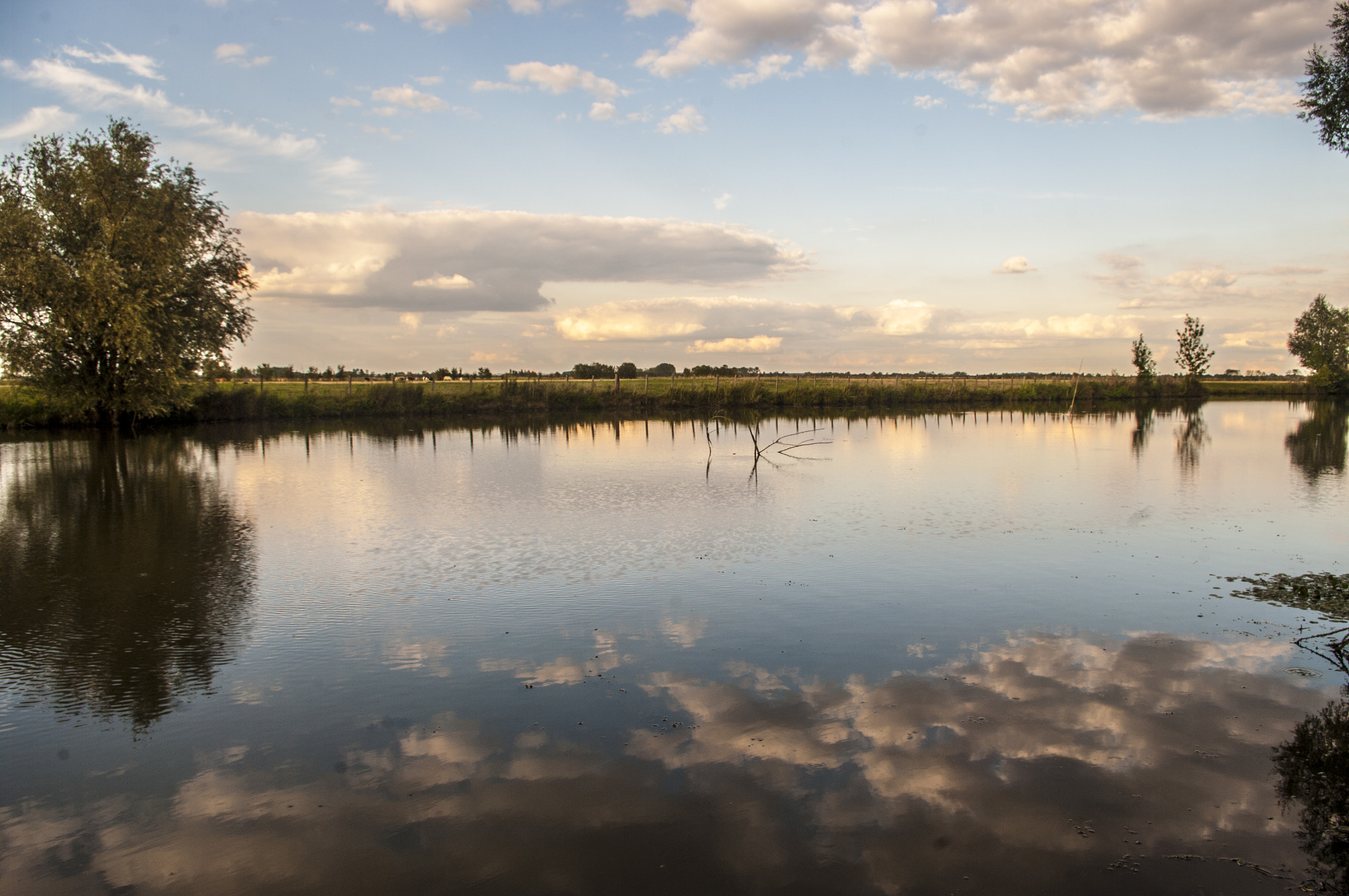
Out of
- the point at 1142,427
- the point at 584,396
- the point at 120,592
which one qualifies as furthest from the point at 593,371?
the point at 120,592

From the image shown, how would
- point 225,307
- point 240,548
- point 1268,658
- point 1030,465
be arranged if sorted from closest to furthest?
point 1268,658 < point 240,548 < point 1030,465 < point 225,307

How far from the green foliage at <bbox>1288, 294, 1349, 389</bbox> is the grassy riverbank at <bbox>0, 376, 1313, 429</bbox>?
3638 millimetres

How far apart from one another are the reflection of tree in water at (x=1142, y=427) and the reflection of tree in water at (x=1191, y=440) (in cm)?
113

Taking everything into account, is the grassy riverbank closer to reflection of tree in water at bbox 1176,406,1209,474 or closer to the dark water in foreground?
reflection of tree in water at bbox 1176,406,1209,474

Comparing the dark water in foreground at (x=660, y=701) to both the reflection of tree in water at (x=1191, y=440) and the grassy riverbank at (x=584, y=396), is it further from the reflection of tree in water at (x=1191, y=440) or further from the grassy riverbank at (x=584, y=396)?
the grassy riverbank at (x=584, y=396)

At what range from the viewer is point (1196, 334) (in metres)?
77.8

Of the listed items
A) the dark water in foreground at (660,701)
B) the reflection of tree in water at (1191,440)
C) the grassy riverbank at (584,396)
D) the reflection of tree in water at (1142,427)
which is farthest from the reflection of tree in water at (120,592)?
the reflection of tree in water at (1142,427)

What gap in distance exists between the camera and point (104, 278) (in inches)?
1287

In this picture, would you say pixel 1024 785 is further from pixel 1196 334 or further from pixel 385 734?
pixel 1196 334

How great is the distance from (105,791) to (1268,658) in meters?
9.81

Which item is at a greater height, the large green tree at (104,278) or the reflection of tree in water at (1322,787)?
the large green tree at (104,278)

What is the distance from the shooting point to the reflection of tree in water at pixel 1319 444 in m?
22.3

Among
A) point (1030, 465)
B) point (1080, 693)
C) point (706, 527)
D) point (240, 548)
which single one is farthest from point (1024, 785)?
point (1030, 465)

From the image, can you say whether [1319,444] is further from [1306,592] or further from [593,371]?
[593,371]
